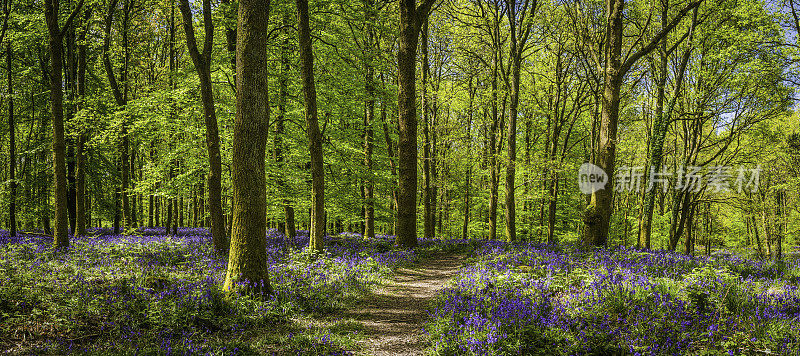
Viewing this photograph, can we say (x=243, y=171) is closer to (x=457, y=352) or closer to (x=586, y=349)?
(x=457, y=352)

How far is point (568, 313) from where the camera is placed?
16.0 feet

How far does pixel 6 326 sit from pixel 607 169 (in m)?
11.8

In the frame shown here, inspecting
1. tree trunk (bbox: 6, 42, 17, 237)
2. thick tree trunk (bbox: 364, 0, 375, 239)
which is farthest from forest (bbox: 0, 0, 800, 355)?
tree trunk (bbox: 6, 42, 17, 237)

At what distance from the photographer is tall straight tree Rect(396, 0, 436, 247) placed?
11938 mm

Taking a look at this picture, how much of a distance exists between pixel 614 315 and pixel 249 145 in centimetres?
563

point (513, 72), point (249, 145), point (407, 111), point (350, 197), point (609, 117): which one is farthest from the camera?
point (513, 72)

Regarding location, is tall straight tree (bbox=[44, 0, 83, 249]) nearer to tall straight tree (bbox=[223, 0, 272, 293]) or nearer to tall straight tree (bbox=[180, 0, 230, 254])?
tall straight tree (bbox=[180, 0, 230, 254])

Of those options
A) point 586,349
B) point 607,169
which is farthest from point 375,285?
point 607,169

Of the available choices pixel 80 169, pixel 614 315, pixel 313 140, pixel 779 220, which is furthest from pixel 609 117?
pixel 779 220

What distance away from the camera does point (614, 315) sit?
467 centimetres

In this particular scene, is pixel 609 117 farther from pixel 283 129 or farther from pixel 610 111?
pixel 283 129

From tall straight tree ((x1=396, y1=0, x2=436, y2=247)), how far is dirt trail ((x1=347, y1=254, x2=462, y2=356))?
105 inches

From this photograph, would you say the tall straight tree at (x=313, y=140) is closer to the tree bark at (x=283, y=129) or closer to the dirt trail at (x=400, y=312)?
the dirt trail at (x=400, y=312)

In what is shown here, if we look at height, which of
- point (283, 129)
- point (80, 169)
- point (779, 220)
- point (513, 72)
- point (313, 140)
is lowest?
point (779, 220)
